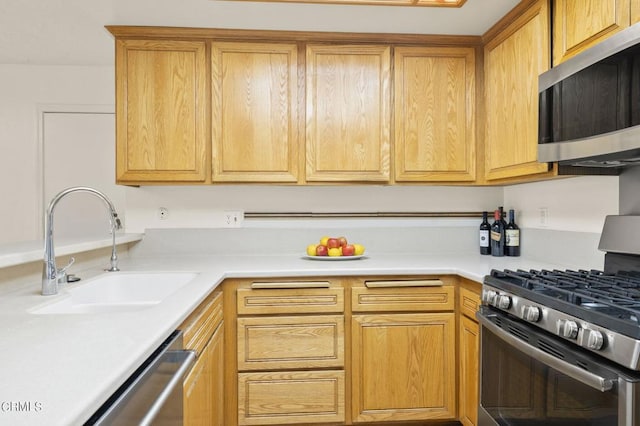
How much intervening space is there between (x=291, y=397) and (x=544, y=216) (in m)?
1.67

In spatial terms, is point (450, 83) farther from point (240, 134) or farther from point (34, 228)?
point (34, 228)

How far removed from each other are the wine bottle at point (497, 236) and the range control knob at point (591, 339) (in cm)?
144

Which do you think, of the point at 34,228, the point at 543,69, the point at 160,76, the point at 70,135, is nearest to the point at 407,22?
the point at 543,69

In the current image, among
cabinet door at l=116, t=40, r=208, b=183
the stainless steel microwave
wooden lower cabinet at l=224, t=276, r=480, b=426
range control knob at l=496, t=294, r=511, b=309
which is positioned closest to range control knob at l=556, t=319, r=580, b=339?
range control knob at l=496, t=294, r=511, b=309

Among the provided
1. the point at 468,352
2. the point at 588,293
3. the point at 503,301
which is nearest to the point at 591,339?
the point at 588,293

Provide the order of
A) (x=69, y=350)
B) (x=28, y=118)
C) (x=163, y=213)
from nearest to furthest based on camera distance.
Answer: (x=69, y=350), (x=163, y=213), (x=28, y=118)

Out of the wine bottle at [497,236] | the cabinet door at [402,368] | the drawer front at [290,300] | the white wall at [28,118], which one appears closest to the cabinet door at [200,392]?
the drawer front at [290,300]

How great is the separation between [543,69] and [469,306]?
3.68ft

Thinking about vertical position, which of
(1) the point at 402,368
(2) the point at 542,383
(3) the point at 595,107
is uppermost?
(3) the point at 595,107

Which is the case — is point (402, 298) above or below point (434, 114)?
below

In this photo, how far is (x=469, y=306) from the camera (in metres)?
1.97

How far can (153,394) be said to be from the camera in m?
0.92

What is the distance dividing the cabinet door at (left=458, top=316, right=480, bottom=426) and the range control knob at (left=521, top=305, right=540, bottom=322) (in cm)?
58

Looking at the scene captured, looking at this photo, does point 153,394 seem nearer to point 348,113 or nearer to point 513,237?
point 348,113
